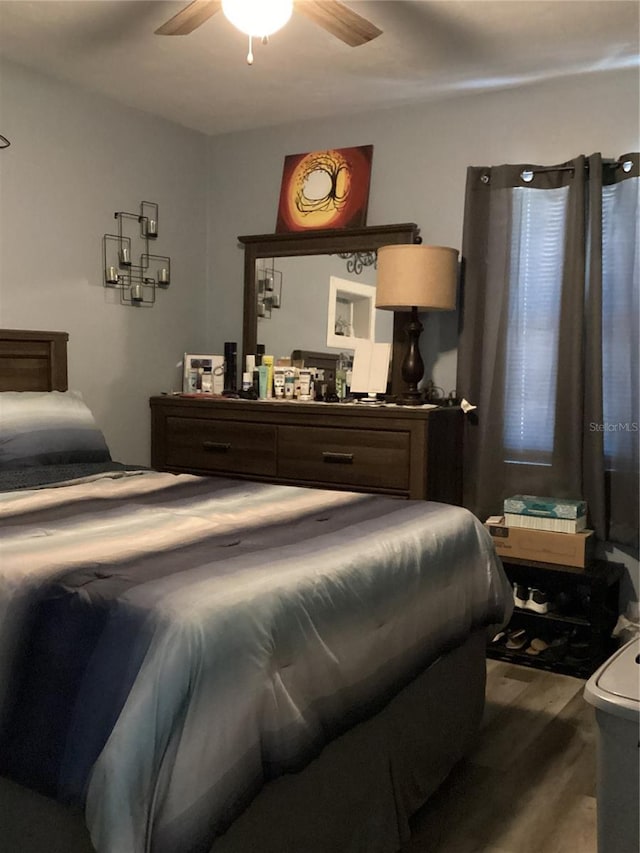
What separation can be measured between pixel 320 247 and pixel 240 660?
2.93m

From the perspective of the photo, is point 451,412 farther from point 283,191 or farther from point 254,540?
point 254,540

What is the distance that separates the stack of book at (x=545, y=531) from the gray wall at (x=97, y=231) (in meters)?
1.93

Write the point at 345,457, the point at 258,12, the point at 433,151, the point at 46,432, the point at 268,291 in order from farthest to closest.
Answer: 1. the point at 268,291
2. the point at 433,151
3. the point at 345,457
4. the point at 46,432
5. the point at 258,12

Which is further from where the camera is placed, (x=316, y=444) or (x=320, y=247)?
(x=320, y=247)

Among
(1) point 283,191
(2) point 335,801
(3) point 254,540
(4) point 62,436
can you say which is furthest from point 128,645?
(1) point 283,191

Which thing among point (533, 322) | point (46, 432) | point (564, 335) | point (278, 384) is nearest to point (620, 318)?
point (564, 335)

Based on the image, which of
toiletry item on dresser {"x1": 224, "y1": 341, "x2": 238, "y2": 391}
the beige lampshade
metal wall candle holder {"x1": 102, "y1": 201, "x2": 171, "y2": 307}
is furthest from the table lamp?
metal wall candle holder {"x1": 102, "y1": 201, "x2": 171, "y2": 307}

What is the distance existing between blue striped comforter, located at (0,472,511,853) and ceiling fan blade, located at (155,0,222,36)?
148 cm

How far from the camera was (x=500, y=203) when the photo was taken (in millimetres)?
3443

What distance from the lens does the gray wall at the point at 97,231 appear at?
3391mm

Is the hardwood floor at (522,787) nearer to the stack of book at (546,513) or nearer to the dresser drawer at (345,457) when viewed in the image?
the stack of book at (546,513)

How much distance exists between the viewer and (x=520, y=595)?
3.29 m

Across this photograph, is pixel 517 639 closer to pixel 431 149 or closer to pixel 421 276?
pixel 421 276

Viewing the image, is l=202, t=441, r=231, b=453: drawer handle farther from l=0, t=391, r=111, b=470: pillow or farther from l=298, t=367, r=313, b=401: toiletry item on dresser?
l=0, t=391, r=111, b=470: pillow
